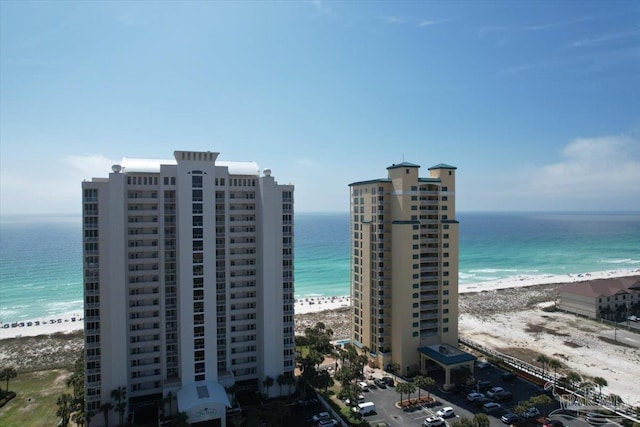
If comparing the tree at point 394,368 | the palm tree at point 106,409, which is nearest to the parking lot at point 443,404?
the tree at point 394,368

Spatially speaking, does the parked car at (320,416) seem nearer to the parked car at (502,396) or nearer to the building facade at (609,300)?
the parked car at (502,396)

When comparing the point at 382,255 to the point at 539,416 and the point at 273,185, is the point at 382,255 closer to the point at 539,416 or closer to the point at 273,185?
the point at 273,185

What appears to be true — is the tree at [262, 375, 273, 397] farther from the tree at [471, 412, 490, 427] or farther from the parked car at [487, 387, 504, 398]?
the parked car at [487, 387, 504, 398]

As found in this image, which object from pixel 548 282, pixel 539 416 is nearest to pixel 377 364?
pixel 539 416

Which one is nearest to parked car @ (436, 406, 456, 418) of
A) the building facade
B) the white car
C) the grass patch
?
the white car

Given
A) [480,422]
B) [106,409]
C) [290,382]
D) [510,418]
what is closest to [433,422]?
[480,422]

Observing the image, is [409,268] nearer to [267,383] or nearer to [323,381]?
[323,381]
